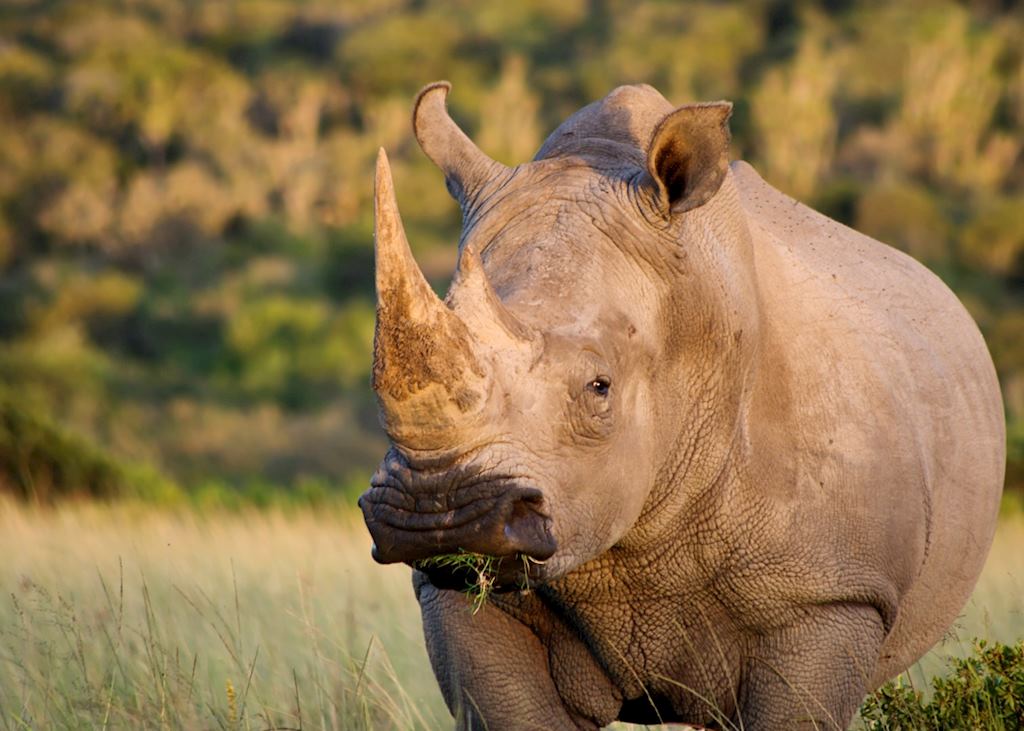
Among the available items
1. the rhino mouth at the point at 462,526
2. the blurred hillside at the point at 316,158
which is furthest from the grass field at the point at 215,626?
the blurred hillside at the point at 316,158

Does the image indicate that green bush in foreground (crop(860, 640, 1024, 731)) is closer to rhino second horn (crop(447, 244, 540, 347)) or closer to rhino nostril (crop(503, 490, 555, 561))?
rhino nostril (crop(503, 490, 555, 561))

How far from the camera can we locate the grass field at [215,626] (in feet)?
18.8

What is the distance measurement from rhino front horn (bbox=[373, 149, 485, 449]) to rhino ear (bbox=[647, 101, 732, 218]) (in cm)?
88

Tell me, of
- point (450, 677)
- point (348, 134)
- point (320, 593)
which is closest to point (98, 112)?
point (348, 134)

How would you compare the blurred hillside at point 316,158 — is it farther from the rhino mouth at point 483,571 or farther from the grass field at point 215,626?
the rhino mouth at point 483,571

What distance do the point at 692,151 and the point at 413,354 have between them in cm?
108

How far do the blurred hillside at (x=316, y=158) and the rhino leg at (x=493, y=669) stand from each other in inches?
746

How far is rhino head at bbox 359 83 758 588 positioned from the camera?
398 cm

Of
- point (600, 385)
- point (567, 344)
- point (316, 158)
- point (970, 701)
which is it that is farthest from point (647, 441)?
point (316, 158)

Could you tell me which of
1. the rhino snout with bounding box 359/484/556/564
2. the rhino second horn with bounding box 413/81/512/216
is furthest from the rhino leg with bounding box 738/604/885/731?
the rhino second horn with bounding box 413/81/512/216

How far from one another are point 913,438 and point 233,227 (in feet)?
136

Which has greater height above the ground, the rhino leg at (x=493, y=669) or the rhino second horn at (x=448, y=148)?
the rhino second horn at (x=448, y=148)

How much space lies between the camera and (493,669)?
494 centimetres

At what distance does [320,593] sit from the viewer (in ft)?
30.5
